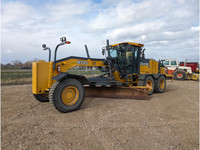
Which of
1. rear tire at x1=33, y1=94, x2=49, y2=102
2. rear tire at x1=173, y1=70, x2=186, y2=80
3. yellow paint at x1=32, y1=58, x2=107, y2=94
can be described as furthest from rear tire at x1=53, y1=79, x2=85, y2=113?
rear tire at x1=173, y1=70, x2=186, y2=80

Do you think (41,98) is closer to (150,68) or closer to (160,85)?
(150,68)

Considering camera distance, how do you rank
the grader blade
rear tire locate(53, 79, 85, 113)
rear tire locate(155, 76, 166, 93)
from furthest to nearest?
rear tire locate(155, 76, 166, 93) → the grader blade → rear tire locate(53, 79, 85, 113)

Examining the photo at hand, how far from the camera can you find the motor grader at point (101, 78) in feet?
15.5

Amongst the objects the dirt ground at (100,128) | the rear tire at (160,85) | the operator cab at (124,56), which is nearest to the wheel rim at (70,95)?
the dirt ground at (100,128)

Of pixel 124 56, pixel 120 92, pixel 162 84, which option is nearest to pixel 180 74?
pixel 162 84

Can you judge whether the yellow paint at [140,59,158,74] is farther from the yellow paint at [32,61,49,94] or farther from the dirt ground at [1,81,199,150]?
the yellow paint at [32,61,49,94]

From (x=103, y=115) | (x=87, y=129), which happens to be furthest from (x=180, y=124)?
(x=87, y=129)

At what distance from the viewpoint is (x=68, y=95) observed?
4.80m

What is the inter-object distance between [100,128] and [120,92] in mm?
3447

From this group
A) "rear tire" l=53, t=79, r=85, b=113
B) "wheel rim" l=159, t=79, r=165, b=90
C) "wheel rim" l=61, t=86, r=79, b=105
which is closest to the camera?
"rear tire" l=53, t=79, r=85, b=113

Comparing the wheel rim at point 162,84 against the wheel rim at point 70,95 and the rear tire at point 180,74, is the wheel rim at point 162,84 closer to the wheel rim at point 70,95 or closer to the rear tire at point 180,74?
the wheel rim at point 70,95

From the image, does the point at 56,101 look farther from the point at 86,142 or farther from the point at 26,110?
the point at 86,142

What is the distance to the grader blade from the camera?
22.4 ft

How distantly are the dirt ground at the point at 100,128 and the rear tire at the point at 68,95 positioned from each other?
221mm
